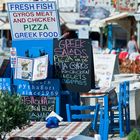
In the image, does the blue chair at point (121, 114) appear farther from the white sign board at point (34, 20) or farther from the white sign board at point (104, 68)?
the white sign board at point (104, 68)

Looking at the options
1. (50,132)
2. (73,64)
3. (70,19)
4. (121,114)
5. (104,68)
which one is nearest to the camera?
(50,132)

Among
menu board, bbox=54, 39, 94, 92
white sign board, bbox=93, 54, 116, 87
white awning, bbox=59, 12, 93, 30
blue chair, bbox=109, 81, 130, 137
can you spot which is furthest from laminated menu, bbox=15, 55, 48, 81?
white awning, bbox=59, 12, 93, 30

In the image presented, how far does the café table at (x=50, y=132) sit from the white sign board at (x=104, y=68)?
6.49 m

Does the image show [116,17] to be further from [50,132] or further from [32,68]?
[50,132]

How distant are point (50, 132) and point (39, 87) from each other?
280 centimetres

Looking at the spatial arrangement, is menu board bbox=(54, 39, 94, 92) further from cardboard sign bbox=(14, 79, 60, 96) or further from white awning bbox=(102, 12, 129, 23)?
white awning bbox=(102, 12, 129, 23)

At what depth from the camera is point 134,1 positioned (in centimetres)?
3011

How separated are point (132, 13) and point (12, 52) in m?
20.5

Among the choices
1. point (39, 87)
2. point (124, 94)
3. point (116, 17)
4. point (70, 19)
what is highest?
point (39, 87)

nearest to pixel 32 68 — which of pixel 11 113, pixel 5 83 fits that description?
pixel 5 83

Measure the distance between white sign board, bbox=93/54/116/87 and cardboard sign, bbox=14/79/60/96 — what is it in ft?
14.0

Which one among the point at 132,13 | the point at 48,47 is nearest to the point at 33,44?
the point at 48,47

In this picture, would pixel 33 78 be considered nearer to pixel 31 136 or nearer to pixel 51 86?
pixel 51 86

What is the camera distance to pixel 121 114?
9.98m
